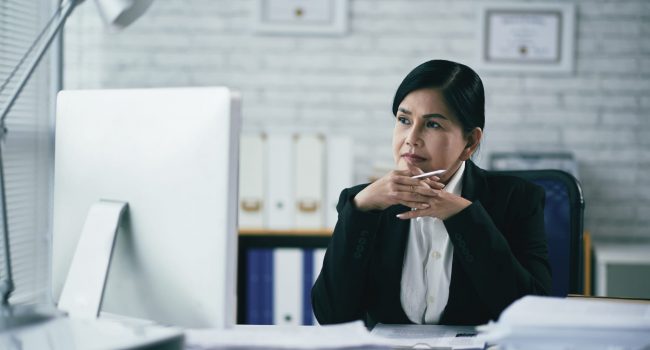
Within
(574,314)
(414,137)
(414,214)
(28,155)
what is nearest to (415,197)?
(414,214)

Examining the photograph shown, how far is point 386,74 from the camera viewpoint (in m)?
3.23

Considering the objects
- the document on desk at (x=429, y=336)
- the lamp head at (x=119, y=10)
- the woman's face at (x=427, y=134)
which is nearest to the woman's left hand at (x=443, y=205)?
the woman's face at (x=427, y=134)

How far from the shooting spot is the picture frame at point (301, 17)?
3.20 m

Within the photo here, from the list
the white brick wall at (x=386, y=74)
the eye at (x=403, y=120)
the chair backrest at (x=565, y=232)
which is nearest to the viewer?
the eye at (x=403, y=120)

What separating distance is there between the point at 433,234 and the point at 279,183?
141 centimetres

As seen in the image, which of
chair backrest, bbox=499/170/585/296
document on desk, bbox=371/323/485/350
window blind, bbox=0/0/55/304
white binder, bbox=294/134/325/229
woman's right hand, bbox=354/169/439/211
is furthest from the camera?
white binder, bbox=294/134/325/229

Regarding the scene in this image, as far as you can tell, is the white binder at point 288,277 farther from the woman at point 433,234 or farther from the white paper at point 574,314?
the white paper at point 574,314

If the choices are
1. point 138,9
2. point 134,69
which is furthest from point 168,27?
point 138,9

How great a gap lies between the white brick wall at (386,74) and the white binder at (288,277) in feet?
2.08

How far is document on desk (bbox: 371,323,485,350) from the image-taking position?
3.70ft

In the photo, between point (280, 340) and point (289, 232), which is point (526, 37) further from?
point (280, 340)

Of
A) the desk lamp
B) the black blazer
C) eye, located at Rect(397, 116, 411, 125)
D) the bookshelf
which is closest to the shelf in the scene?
the bookshelf

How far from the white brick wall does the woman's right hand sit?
6.08ft

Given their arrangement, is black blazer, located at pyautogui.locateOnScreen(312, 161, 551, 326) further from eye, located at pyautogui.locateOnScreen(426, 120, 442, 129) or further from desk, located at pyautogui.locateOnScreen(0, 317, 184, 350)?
desk, located at pyautogui.locateOnScreen(0, 317, 184, 350)
